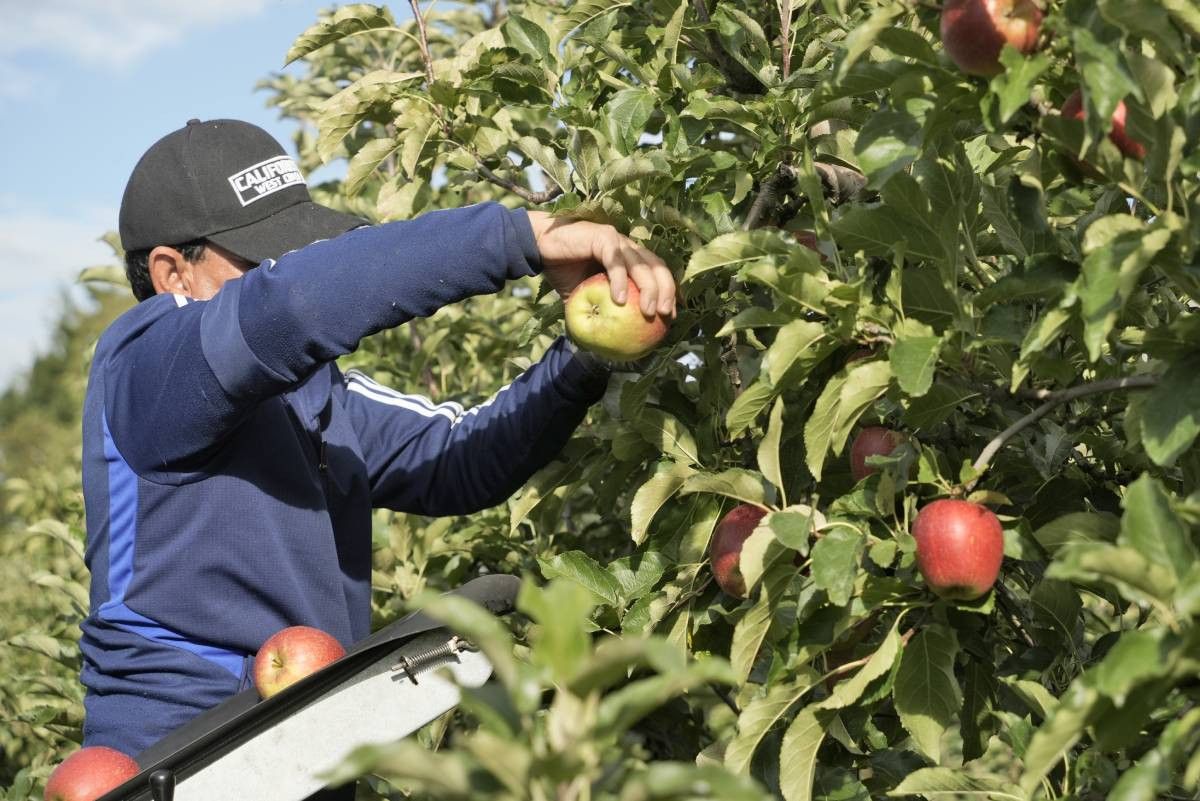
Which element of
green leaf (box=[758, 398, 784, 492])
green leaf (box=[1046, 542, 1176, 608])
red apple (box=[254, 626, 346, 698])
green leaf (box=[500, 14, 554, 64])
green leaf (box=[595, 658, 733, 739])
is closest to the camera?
green leaf (box=[595, 658, 733, 739])

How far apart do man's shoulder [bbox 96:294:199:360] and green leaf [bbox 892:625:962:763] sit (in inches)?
48.6

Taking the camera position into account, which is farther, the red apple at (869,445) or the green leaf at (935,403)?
the red apple at (869,445)

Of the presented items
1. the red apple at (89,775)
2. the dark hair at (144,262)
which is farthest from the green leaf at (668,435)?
the dark hair at (144,262)

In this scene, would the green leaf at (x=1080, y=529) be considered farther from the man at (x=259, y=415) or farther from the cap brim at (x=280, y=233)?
the cap brim at (x=280, y=233)

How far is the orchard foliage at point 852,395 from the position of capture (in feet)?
3.64

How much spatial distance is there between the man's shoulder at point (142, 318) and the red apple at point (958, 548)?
4.06ft

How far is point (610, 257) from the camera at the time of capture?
74.5 inches

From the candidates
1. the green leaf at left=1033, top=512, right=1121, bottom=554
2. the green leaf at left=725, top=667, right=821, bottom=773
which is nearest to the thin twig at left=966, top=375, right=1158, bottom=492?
the green leaf at left=1033, top=512, right=1121, bottom=554

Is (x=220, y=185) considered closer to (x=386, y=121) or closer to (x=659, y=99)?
(x=386, y=121)

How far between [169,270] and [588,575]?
43.0 inches

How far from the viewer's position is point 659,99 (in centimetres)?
204

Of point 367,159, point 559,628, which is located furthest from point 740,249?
point 367,159

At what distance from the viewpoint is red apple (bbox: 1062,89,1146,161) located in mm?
1386

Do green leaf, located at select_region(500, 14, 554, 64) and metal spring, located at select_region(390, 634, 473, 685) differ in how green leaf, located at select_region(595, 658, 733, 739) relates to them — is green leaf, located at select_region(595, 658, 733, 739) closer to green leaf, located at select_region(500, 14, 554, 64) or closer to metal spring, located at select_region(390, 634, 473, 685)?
metal spring, located at select_region(390, 634, 473, 685)
